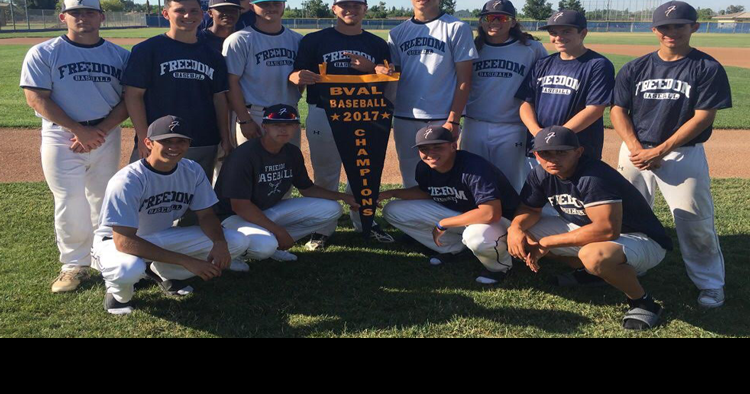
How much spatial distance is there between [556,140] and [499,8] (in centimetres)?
159

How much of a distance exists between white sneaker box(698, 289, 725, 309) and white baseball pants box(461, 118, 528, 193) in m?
1.81

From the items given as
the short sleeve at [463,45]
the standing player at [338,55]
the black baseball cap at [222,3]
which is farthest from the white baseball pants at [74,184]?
the short sleeve at [463,45]

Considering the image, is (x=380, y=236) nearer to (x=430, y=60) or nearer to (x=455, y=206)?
(x=455, y=206)

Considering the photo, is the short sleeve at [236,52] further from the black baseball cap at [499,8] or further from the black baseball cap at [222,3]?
the black baseball cap at [499,8]

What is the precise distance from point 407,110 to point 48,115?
2.87 meters

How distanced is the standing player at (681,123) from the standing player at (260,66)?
8.92 feet

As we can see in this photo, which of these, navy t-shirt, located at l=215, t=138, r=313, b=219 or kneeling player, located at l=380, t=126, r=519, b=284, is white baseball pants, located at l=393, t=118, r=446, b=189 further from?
navy t-shirt, located at l=215, t=138, r=313, b=219

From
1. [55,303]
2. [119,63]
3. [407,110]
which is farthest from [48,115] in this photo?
[407,110]

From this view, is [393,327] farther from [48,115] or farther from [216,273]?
[48,115]

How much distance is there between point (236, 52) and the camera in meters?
5.09

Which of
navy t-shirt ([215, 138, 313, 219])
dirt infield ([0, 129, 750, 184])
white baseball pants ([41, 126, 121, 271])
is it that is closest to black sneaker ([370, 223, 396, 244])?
navy t-shirt ([215, 138, 313, 219])

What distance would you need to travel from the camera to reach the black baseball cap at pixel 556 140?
13.1 ft

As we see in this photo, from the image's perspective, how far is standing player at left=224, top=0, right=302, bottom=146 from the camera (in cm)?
511

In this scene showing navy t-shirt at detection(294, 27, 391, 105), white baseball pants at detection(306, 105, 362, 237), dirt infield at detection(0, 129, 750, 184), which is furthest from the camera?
dirt infield at detection(0, 129, 750, 184)
